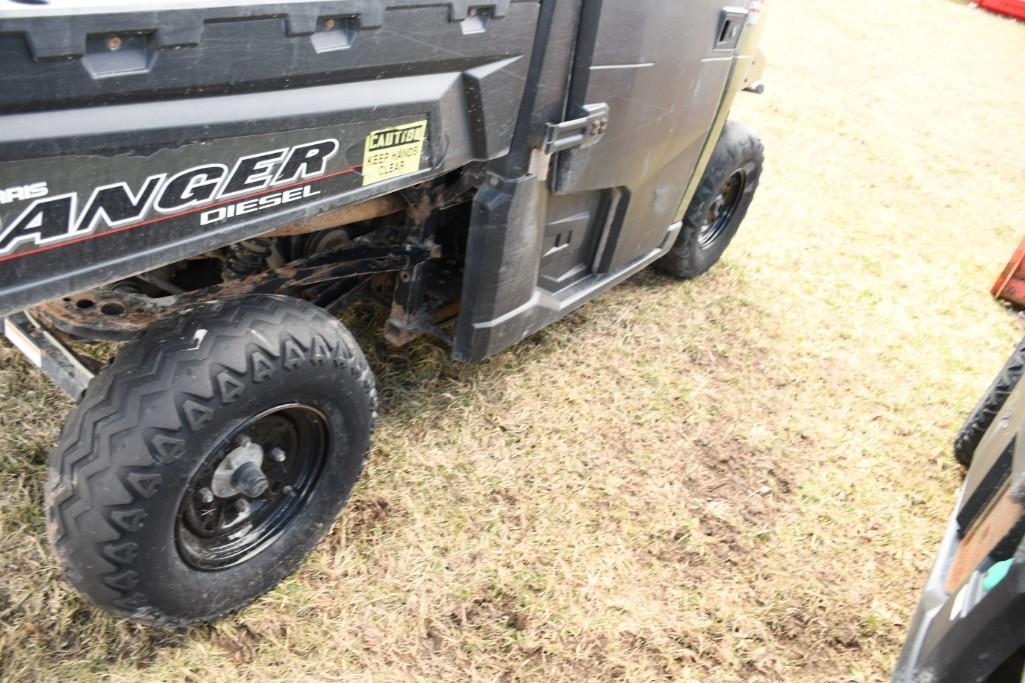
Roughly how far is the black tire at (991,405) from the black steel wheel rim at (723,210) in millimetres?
1373

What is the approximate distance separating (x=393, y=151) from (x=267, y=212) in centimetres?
32

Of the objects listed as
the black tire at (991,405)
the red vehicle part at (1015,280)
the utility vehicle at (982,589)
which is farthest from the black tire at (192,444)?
the red vehicle part at (1015,280)

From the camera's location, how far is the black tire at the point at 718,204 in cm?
352

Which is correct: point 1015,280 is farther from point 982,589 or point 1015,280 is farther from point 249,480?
point 249,480

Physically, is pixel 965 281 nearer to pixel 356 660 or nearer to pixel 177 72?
pixel 356 660

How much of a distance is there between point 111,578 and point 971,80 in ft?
34.0

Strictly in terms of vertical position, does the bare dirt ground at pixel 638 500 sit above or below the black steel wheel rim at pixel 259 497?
below

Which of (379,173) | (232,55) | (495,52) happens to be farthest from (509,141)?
(232,55)

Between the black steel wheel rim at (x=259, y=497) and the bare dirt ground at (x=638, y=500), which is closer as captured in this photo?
the black steel wheel rim at (x=259, y=497)

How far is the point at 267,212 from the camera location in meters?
1.62

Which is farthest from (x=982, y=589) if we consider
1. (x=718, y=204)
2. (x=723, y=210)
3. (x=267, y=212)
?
(x=723, y=210)

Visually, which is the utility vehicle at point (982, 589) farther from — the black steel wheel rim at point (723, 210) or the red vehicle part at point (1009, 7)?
the red vehicle part at point (1009, 7)

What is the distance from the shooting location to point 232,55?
138 cm

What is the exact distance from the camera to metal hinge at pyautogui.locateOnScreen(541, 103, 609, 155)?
215 cm
